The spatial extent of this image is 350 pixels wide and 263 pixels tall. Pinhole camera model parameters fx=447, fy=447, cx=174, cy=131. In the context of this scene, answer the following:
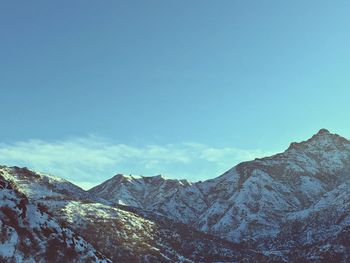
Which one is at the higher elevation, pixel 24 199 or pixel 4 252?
pixel 24 199

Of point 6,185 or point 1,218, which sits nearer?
point 1,218

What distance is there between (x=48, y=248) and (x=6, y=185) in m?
9.32

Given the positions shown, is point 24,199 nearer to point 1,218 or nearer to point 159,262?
point 1,218

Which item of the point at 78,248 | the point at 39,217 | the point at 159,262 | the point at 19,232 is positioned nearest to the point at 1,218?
the point at 19,232

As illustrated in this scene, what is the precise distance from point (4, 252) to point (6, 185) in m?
11.3

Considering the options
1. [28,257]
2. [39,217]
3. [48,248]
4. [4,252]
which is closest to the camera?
[4,252]

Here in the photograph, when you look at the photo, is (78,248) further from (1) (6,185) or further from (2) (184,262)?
(2) (184,262)

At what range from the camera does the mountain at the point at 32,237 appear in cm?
4284

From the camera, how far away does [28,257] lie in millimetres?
43688

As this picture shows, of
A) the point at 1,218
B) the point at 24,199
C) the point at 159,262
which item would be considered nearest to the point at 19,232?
the point at 1,218

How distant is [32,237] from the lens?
46.0 meters

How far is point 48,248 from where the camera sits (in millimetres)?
46500

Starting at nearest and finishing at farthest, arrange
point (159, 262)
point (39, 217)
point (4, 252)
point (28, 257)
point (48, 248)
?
point (4, 252), point (28, 257), point (48, 248), point (39, 217), point (159, 262)

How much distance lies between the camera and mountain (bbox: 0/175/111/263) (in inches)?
1687
